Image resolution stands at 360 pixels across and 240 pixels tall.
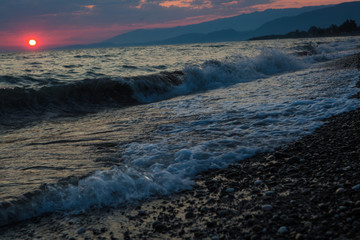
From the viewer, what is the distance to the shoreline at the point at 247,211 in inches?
107

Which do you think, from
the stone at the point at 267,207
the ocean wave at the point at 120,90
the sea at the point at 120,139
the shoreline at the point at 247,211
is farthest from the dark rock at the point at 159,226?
the ocean wave at the point at 120,90

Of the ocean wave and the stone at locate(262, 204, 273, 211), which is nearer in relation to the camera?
the stone at locate(262, 204, 273, 211)

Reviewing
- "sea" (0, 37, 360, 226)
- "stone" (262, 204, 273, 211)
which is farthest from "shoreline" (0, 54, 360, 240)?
"sea" (0, 37, 360, 226)

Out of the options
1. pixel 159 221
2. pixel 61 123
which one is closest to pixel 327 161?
pixel 159 221

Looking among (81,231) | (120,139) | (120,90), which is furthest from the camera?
(120,90)

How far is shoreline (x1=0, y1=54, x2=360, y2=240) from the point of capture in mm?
2715

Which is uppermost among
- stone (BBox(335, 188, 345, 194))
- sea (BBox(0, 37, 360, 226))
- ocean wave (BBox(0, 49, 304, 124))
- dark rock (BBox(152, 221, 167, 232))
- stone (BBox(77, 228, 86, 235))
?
ocean wave (BBox(0, 49, 304, 124))

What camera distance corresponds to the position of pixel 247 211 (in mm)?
3129

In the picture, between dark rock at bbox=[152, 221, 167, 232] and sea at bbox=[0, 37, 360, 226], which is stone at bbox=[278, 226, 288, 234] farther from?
sea at bbox=[0, 37, 360, 226]

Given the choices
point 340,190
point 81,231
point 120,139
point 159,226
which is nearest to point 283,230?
point 340,190

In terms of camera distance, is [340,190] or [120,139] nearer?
[340,190]

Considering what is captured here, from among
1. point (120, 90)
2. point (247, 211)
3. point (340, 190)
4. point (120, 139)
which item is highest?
point (120, 90)

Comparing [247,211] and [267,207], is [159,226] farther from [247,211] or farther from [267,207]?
[267,207]

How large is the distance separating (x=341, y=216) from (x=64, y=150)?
15.0 feet
